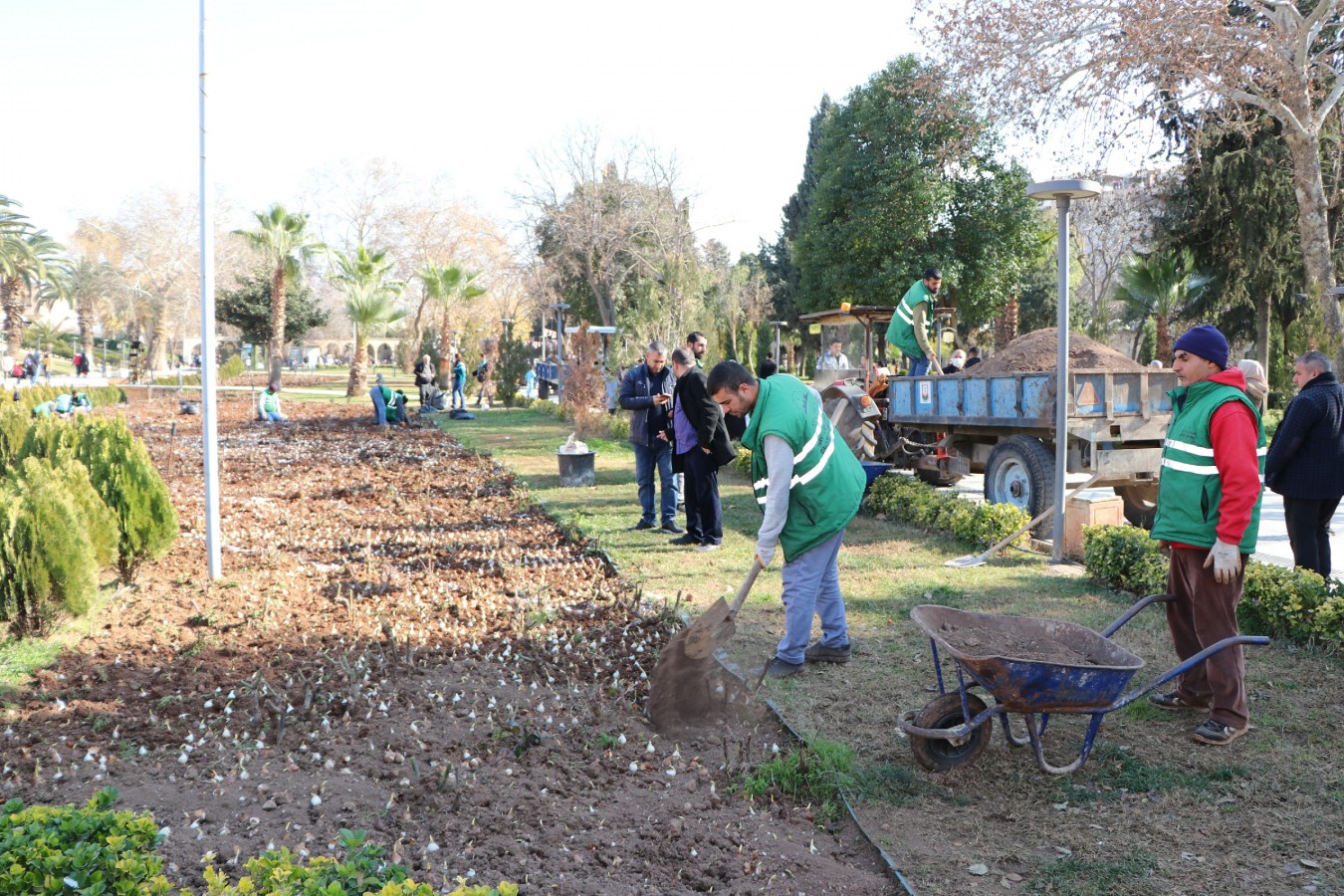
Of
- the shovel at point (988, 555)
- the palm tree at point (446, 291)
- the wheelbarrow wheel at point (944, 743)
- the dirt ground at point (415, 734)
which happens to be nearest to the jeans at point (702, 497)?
the dirt ground at point (415, 734)

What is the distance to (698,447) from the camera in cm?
803

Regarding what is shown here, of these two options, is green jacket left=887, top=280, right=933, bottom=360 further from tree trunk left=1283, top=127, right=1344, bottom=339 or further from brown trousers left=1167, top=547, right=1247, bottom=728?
tree trunk left=1283, top=127, right=1344, bottom=339

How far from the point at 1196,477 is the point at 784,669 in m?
2.24

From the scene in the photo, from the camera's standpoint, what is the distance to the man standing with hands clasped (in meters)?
4.79

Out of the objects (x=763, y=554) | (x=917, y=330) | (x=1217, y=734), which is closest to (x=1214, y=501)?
(x=1217, y=734)

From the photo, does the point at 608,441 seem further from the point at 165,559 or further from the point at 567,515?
the point at 165,559

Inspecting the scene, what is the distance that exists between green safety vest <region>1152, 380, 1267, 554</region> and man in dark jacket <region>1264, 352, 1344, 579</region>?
2437 mm

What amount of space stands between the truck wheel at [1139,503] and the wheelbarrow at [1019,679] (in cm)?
501

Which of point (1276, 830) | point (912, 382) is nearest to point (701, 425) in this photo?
point (912, 382)

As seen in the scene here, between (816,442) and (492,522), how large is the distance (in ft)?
18.2

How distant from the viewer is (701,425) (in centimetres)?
789

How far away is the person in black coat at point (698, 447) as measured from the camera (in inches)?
311

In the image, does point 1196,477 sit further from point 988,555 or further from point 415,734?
point 415,734

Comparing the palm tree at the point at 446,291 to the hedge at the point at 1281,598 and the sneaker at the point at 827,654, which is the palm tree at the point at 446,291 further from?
the sneaker at the point at 827,654
